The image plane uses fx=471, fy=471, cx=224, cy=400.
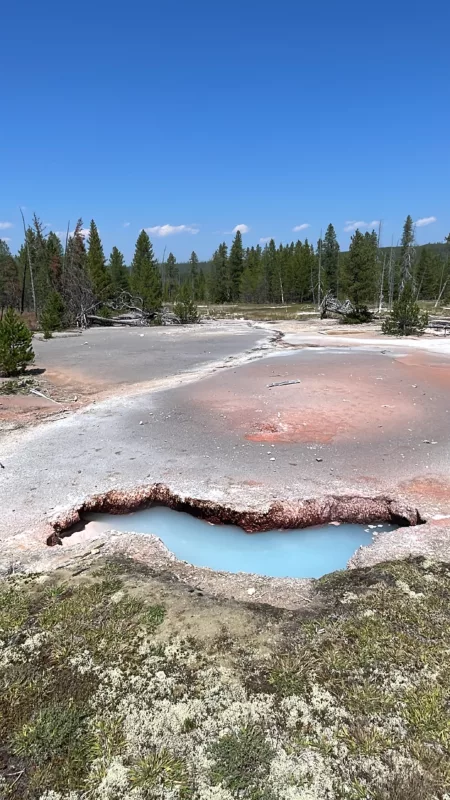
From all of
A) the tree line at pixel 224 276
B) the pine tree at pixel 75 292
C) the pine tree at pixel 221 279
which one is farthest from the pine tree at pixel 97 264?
the pine tree at pixel 221 279

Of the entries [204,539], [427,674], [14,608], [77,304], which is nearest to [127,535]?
[204,539]

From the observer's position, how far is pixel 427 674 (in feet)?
10.4

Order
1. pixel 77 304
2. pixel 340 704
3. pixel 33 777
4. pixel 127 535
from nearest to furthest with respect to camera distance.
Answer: pixel 33 777
pixel 340 704
pixel 127 535
pixel 77 304

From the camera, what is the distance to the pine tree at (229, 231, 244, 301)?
245ft

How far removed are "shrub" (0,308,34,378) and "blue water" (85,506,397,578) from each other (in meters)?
10.1

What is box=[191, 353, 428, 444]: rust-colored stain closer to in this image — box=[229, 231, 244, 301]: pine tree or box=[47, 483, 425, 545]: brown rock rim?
box=[47, 483, 425, 545]: brown rock rim

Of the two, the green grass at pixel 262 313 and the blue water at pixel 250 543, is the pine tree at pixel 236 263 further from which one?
the blue water at pixel 250 543

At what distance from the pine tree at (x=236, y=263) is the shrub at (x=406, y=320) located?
5028 cm

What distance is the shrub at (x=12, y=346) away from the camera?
47.2 ft

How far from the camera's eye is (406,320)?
27.2 m

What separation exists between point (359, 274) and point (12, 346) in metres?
28.4

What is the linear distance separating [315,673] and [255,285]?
239 feet

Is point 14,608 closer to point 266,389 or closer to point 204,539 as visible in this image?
point 204,539

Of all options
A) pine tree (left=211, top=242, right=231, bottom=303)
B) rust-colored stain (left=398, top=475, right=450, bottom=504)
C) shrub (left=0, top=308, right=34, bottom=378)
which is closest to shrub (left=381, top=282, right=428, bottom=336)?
shrub (left=0, top=308, right=34, bottom=378)
